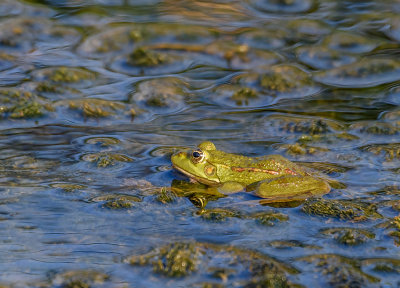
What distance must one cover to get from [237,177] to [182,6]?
14.0 feet

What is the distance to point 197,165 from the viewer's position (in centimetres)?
490

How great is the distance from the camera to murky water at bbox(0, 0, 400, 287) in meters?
3.70

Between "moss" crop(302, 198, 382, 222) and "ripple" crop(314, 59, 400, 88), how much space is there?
8.79ft

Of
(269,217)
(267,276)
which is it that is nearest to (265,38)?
(269,217)

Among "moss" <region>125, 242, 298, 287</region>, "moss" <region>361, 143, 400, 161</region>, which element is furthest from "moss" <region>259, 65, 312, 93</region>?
"moss" <region>125, 242, 298, 287</region>

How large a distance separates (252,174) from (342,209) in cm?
84

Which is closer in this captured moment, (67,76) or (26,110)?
(26,110)

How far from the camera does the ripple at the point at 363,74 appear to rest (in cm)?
684

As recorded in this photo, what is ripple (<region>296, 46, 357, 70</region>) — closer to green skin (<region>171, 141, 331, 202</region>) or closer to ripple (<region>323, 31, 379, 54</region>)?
ripple (<region>323, 31, 379, 54</region>)

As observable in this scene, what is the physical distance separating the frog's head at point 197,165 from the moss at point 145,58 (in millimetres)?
2540

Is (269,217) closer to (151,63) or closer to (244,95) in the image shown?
(244,95)

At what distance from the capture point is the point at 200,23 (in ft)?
26.1

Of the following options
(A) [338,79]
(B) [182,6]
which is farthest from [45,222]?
(B) [182,6]

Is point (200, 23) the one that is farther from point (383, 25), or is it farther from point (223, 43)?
point (383, 25)
